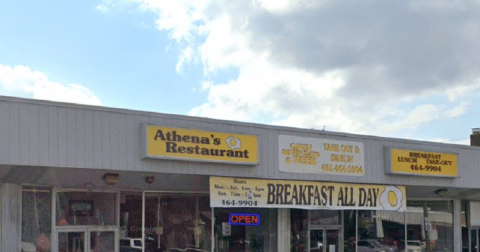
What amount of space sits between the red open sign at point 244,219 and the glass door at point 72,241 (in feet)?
15.1

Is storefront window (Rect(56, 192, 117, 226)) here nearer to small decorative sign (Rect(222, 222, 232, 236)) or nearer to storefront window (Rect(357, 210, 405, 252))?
small decorative sign (Rect(222, 222, 232, 236))

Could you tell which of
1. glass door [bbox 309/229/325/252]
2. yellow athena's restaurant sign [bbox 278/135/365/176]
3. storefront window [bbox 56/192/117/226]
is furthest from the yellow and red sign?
storefront window [bbox 56/192/117/226]

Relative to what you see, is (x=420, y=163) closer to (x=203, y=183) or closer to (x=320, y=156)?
(x=320, y=156)

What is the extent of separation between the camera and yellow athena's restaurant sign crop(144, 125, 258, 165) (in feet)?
52.2

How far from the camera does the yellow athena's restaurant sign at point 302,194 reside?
17.6 meters

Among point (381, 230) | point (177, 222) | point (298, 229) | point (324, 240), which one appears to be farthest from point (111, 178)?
point (381, 230)

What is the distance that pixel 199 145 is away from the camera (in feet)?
54.8

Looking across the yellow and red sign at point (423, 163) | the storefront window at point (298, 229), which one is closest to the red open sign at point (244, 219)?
the storefront window at point (298, 229)

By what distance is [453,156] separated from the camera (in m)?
23.2

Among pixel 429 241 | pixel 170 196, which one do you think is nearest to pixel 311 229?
pixel 170 196

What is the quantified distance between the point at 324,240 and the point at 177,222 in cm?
560

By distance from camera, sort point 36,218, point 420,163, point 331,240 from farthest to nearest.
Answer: point 420,163
point 331,240
point 36,218

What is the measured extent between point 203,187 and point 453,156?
394 inches

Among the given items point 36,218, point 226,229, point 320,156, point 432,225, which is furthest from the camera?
point 432,225
